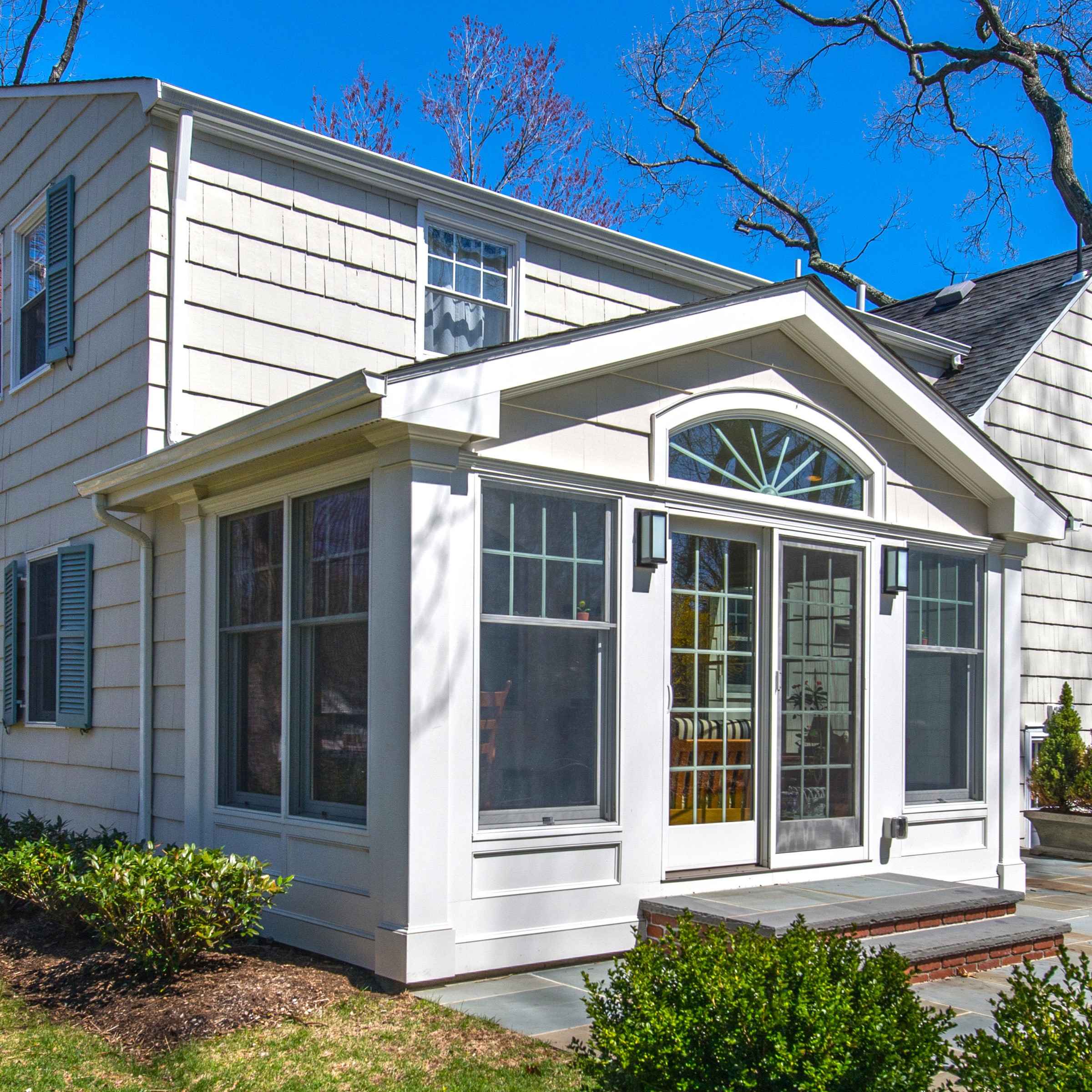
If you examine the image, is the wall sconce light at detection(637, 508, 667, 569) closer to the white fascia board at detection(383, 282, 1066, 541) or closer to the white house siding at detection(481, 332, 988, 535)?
the white house siding at detection(481, 332, 988, 535)

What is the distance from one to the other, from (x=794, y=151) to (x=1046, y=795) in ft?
45.0

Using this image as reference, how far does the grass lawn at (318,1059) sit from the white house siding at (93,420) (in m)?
3.09

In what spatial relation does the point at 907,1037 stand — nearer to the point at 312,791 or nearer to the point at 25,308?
the point at 312,791

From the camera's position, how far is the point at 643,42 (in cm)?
2088

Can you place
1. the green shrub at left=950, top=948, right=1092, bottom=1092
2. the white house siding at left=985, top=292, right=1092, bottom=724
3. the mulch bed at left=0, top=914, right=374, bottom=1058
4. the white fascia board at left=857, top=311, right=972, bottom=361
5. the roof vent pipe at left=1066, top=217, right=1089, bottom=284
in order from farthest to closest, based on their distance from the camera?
the roof vent pipe at left=1066, top=217, right=1089, bottom=284
the white fascia board at left=857, top=311, right=972, bottom=361
the white house siding at left=985, top=292, right=1092, bottom=724
the mulch bed at left=0, top=914, right=374, bottom=1058
the green shrub at left=950, top=948, right=1092, bottom=1092

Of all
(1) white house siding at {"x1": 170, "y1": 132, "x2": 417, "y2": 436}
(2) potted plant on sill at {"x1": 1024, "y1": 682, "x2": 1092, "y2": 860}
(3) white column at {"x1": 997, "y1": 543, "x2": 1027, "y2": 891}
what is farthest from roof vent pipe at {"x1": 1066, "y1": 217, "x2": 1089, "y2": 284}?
(1) white house siding at {"x1": 170, "y1": 132, "x2": 417, "y2": 436}

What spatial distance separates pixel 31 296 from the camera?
9.67 meters

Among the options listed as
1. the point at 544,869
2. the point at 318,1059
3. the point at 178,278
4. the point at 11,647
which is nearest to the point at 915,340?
the point at 178,278

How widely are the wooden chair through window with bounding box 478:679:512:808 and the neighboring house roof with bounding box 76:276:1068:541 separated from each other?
4.39 feet

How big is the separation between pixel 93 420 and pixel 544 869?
4603 millimetres

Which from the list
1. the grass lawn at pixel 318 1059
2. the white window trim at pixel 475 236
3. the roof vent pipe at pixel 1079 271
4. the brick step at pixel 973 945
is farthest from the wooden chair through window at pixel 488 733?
the roof vent pipe at pixel 1079 271

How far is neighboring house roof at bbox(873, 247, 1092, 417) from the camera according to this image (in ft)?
38.9

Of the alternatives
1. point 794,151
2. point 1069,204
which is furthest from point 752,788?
point 794,151

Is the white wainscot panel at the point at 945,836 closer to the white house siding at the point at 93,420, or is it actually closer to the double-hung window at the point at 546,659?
the double-hung window at the point at 546,659
